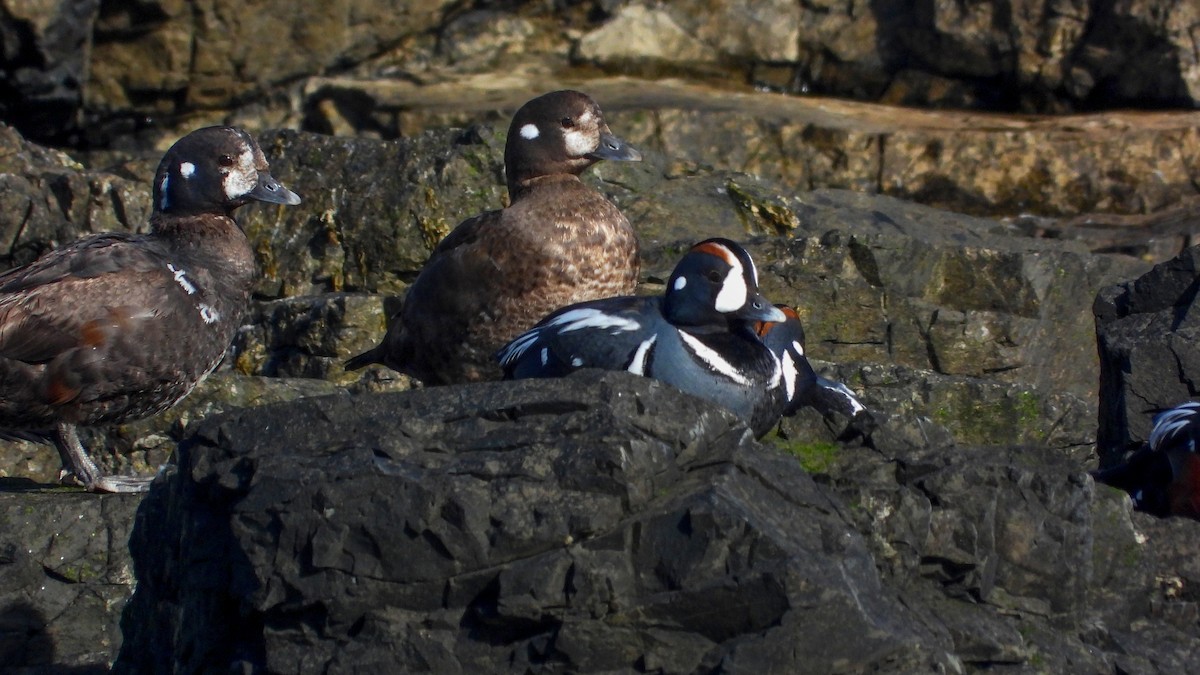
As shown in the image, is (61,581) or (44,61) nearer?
(61,581)

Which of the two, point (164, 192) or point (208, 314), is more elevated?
point (164, 192)

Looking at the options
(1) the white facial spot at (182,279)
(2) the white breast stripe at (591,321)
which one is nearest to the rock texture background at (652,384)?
(1) the white facial spot at (182,279)

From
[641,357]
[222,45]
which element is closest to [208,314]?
[641,357]

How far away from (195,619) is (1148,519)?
3174 millimetres

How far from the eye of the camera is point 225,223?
24.7ft

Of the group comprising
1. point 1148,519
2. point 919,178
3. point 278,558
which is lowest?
point 919,178

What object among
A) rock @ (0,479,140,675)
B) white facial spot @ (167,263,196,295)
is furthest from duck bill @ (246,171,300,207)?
rock @ (0,479,140,675)

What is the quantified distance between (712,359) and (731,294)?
0.77 ft

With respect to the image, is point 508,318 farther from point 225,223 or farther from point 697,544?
point 697,544

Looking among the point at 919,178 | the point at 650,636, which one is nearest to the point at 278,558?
the point at 650,636

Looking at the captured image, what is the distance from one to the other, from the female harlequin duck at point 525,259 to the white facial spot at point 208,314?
2.54 feet

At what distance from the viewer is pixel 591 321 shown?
18.5 ft

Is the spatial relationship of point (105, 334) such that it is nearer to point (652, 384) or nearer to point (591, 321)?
point (591, 321)

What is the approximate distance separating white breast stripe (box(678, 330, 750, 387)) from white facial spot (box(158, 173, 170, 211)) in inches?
120
